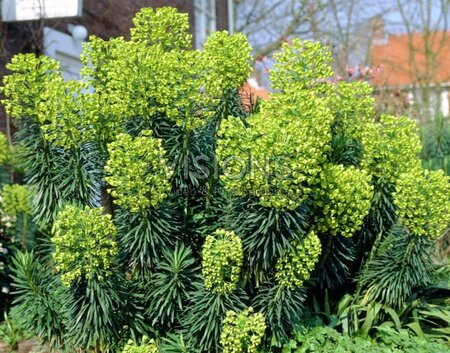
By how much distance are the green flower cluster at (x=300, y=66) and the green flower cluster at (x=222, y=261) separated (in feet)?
3.63

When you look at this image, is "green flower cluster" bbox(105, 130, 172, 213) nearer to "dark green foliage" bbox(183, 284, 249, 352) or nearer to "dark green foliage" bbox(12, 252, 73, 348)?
"dark green foliage" bbox(183, 284, 249, 352)

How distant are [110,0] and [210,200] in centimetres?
660

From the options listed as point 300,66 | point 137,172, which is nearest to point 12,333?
point 137,172

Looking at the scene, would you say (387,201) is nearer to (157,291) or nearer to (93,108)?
(157,291)

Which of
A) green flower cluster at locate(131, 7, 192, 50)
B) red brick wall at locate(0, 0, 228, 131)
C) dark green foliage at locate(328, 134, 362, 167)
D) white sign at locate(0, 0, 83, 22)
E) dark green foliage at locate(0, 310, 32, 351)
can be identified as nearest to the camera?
green flower cluster at locate(131, 7, 192, 50)

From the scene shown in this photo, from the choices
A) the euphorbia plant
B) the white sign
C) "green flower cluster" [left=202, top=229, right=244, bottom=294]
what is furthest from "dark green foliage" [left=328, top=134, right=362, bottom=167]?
the white sign

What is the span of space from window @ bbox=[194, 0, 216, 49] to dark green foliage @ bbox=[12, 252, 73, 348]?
10.2 meters

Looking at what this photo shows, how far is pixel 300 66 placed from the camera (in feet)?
13.8

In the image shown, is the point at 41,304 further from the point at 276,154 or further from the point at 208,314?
the point at 276,154

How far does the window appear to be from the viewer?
14.3 metres

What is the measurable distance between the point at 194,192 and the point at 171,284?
712 mm

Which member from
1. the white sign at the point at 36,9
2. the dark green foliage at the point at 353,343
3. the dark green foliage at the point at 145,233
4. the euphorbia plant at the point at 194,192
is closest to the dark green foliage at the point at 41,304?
the euphorbia plant at the point at 194,192

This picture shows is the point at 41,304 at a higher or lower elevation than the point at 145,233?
lower

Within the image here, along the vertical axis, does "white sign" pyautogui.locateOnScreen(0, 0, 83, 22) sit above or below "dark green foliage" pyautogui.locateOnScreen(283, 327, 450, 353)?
above
